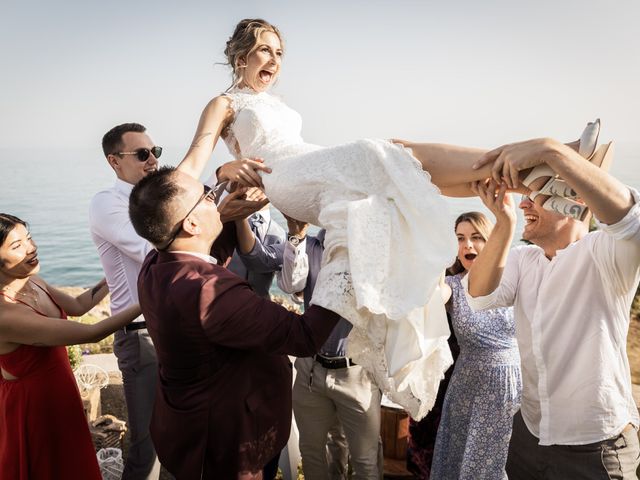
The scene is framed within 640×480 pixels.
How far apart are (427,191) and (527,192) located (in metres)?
0.58

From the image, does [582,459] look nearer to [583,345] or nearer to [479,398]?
[583,345]

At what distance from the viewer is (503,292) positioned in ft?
8.90

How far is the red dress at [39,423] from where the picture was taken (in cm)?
271

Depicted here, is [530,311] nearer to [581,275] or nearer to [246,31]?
[581,275]

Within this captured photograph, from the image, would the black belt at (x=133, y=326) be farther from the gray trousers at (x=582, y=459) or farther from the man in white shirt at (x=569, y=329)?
the gray trousers at (x=582, y=459)

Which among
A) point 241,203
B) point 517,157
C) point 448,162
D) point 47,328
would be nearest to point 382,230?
point 448,162

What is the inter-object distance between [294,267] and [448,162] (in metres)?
1.46

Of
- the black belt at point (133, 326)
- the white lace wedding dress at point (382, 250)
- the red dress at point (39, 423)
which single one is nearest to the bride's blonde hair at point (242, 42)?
the white lace wedding dress at point (382, 250)

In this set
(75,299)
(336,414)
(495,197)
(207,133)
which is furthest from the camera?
(336,414)

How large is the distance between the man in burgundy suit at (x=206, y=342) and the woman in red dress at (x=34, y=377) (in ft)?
2.21

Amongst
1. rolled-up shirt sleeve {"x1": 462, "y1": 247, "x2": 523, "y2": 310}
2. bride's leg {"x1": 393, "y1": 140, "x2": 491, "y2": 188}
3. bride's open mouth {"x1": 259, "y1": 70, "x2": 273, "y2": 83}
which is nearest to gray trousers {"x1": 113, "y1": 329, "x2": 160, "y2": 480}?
bride's open mouth {"x1": 259, "y1": 70, "x2": 273, "y2": 83}

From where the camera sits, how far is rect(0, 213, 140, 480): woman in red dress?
8.48 feet

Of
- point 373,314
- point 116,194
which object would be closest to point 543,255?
point 373,314

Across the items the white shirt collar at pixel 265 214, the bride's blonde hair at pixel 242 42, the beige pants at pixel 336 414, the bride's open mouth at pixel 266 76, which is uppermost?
the bride's blonde hair at pixel 242 42
